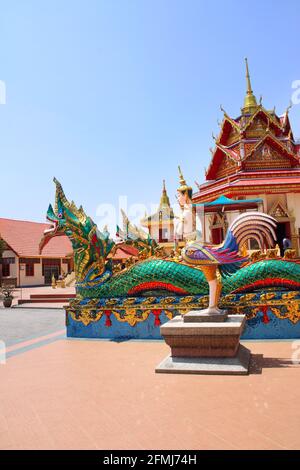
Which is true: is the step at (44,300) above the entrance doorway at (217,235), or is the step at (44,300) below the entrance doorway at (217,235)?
below

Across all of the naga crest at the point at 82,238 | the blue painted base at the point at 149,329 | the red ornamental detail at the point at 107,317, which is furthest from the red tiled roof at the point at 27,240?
the red ornamental detail at the point at 107,317

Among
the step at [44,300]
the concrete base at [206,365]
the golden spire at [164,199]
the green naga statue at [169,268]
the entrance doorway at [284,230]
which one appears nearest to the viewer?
the concrete base at [206,365]

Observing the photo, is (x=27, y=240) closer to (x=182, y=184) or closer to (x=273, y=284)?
(x=182, y=184)

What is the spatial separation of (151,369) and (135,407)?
58.1 inches

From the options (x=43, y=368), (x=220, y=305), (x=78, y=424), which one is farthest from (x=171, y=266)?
(x=78, y=424)

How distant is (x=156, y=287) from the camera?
769cm

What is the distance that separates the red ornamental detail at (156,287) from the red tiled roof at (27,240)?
80.7 feet

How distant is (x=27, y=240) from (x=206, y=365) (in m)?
30.4

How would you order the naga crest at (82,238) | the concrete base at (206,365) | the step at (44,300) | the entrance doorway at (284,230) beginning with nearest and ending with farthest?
1. the concrete base at (206,365)
2. the naga crest at (82,238)
3. the step at (44,300)
4. the entrance doorway at (284,230)

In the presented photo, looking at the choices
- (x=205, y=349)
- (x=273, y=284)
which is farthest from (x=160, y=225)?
(x=205, y=349)

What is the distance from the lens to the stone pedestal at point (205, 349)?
5023 millimetres

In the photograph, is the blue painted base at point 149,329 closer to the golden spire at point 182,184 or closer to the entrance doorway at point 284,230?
the golden spire at point 182,184

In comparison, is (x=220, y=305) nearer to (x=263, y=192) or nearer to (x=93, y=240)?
(x=93, y=240)

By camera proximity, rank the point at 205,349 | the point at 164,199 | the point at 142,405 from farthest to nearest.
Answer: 1. the point at 164,199
2. the point at 205,349
3. the point at 142,405
